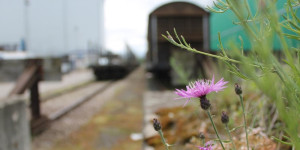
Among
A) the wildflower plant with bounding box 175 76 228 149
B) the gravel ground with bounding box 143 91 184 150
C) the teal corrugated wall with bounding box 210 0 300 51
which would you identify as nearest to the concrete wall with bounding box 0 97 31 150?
the gravel ground with bounding box 143 91 184 150

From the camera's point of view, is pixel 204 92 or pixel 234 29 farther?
pixel 234 29

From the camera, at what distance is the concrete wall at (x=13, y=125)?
2.30m

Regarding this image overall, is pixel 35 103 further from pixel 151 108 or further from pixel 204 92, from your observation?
pixel 204 92

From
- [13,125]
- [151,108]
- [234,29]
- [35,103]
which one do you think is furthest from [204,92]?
[234,29]

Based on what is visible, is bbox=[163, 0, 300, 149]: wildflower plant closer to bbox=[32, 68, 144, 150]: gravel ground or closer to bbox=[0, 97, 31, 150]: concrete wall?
bbox=[0, 97, 31, 150]: concrete wall

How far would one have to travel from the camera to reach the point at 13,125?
2.52 m

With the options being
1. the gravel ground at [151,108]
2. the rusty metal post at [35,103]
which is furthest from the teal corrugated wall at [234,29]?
the rusty metal post at [35,103]

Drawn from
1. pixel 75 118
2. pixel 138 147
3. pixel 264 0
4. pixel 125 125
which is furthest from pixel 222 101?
pixel 75 118

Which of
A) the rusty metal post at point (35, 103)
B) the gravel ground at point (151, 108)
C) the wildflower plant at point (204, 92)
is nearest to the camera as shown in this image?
the wildflower plant at point (204, 92)

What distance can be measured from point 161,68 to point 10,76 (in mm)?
5379

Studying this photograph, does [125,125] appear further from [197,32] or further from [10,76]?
[197,32]

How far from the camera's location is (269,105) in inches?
71.7

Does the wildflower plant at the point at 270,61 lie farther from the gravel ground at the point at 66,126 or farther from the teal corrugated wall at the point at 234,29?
the gravel ground at the point at 66,126

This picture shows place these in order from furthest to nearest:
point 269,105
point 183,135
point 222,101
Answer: point 222,101, point 183,135, point 269,105
